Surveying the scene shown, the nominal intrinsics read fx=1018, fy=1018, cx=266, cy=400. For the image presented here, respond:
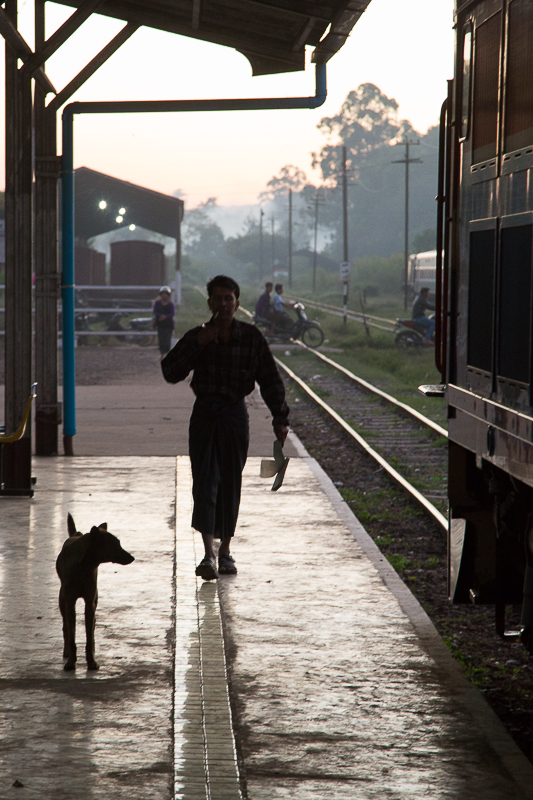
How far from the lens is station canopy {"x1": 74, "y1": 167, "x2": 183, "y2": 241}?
37281 millimetres

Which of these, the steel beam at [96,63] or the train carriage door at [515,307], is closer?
the train carriage door at [515,307]

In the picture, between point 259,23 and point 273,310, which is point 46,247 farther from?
point 273,310

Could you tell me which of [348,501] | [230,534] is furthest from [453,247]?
[348,501]

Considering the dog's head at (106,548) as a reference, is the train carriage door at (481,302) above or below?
above

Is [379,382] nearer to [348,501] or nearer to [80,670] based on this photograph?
[348,501]

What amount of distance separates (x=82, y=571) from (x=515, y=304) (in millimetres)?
2218

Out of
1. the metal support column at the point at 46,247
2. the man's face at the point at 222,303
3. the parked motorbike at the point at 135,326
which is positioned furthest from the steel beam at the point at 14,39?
the parked motorbike at the point at 135,326

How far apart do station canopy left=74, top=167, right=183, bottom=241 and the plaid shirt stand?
31434mm

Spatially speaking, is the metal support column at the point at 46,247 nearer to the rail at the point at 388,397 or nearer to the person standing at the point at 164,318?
the rail at the point at 388,397

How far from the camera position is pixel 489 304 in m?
4.52

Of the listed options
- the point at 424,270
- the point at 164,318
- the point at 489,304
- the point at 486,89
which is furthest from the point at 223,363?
the point at 424,270

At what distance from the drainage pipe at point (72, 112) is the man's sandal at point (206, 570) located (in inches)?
192

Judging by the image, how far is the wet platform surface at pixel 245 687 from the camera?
3596mm

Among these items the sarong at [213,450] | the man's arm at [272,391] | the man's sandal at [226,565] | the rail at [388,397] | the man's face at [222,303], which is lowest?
the man's sandal at [226,565]
